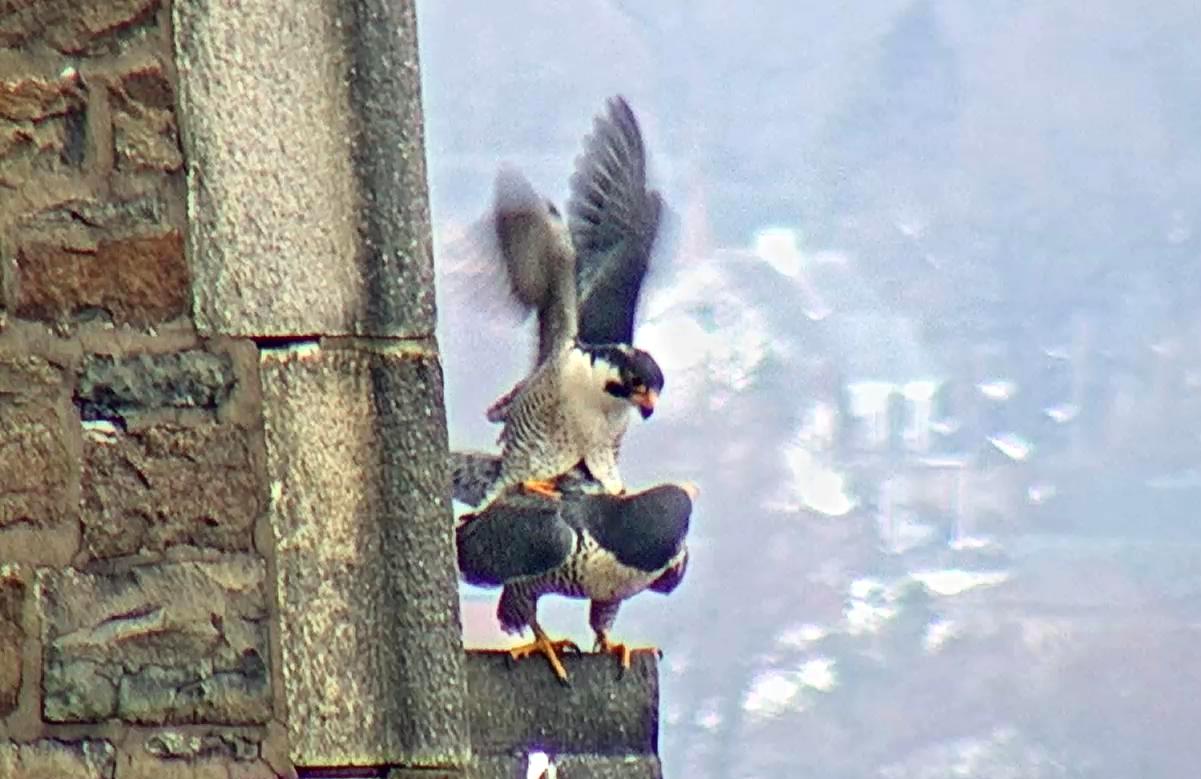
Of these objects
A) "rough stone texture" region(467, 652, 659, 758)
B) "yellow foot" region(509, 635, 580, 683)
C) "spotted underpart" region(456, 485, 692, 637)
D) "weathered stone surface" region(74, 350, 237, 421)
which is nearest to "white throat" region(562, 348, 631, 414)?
"spotted underpart" region(456, 485, 692, 637)

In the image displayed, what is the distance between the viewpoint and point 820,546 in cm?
1748

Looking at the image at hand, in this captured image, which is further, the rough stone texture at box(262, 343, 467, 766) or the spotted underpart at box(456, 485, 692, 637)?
the spotted underpart at box(456, 485, 692, 637)

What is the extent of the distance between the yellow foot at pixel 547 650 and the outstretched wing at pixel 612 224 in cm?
125

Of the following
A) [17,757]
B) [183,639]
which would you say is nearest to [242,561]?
[183,639]

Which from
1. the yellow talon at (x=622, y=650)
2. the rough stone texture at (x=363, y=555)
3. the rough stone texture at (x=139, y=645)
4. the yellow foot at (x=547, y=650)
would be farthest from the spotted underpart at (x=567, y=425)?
the rough stone texture at (x=139, y=645)

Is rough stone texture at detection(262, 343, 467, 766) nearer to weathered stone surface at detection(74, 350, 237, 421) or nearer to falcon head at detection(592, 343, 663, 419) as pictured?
weathered stone surface at detection(74, 350, 237, 421)

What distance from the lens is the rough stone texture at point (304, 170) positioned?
3209 mm

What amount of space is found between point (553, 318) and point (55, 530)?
3.18 meters

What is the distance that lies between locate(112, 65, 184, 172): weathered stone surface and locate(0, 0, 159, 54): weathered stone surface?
59 millimetres

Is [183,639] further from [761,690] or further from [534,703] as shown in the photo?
[761,690]

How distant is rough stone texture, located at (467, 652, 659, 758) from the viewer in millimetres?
4547

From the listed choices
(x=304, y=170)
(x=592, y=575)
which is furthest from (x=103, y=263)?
(x=592, y=575)

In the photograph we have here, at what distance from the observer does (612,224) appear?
643cm

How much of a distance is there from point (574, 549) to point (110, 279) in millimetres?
2573
